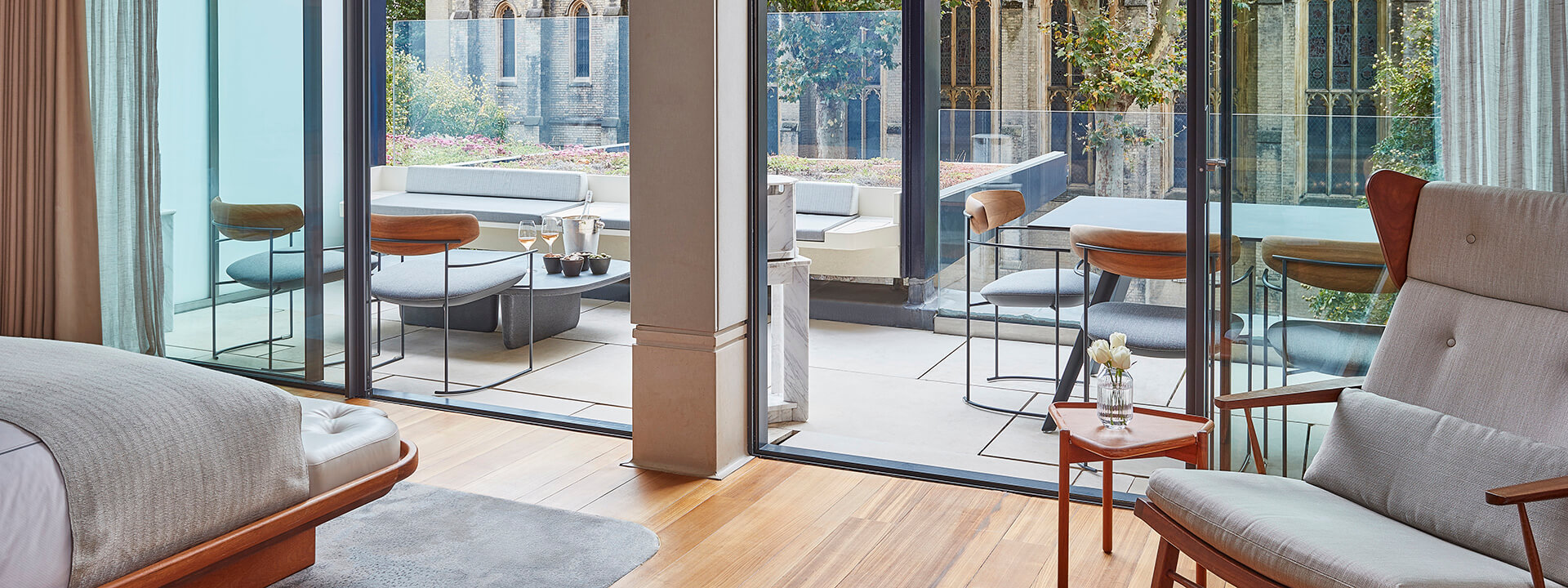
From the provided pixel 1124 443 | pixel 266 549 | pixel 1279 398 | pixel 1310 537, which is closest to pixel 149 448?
pixel 266 549

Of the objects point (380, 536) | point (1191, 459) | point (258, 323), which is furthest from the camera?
point (258, 323)

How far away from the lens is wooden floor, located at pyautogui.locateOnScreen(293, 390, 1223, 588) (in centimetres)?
275

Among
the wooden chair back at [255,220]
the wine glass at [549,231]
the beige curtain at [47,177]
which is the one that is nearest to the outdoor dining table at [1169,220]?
the wine glass at [549,231]

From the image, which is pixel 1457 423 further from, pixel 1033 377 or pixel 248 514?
pixel 1033 377

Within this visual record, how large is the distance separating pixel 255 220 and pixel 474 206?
222 cm

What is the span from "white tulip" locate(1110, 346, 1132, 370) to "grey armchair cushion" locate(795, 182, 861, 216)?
Result: 3.61m

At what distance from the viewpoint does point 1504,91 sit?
8.44 ft

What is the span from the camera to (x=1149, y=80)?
7.54 metres

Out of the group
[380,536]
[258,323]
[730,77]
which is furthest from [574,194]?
[380,536]

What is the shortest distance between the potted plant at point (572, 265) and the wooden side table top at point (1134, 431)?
2.89 m

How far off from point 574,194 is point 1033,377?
3.15m

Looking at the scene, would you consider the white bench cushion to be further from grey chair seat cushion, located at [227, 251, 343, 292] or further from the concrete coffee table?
the concrete coffee table

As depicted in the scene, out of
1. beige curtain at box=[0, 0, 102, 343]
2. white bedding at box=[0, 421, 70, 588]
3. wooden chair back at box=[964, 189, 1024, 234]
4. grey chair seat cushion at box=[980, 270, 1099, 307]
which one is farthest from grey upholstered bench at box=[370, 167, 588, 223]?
white bedding at box=[0, 421, 70, 588]

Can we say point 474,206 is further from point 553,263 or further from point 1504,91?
point 1504,91
